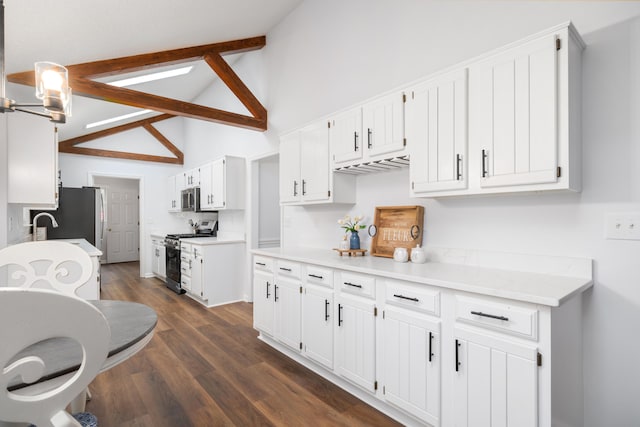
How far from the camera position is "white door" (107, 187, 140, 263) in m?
8.53

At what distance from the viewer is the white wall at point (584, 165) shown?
61.8 inches

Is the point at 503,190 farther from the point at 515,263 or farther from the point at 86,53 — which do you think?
the point at 86,53

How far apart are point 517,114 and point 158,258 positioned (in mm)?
6335

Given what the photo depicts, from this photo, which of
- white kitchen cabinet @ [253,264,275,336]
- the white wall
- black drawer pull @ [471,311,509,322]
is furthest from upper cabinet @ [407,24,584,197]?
white kitchen cabinet @ [253,264,275,336]

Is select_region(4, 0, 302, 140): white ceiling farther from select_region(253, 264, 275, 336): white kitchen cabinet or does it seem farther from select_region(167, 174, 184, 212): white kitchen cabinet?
select_region(253, 264, 275, 336): white kitchen cabinet

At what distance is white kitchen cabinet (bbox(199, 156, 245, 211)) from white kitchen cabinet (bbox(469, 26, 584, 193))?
3698mm

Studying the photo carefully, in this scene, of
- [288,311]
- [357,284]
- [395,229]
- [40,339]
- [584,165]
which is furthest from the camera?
[288,311]

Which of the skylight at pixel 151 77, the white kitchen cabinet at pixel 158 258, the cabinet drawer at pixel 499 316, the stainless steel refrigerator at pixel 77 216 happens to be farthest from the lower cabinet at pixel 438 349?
the stainless steel refrigerator at pixel 77 216

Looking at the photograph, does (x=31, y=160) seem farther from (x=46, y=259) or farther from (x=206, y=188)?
(x=206, y=188)

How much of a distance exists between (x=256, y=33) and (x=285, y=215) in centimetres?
251

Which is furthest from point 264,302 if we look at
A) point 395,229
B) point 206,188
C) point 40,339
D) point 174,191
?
point 174,191

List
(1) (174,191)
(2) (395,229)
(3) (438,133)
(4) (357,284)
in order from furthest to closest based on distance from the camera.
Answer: (1) (174,191) < (2) (395,229) < (4) (357,284) < (3) (438,133)

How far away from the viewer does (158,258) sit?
6.16 metres

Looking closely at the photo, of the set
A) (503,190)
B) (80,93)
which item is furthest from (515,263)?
(80,93)
